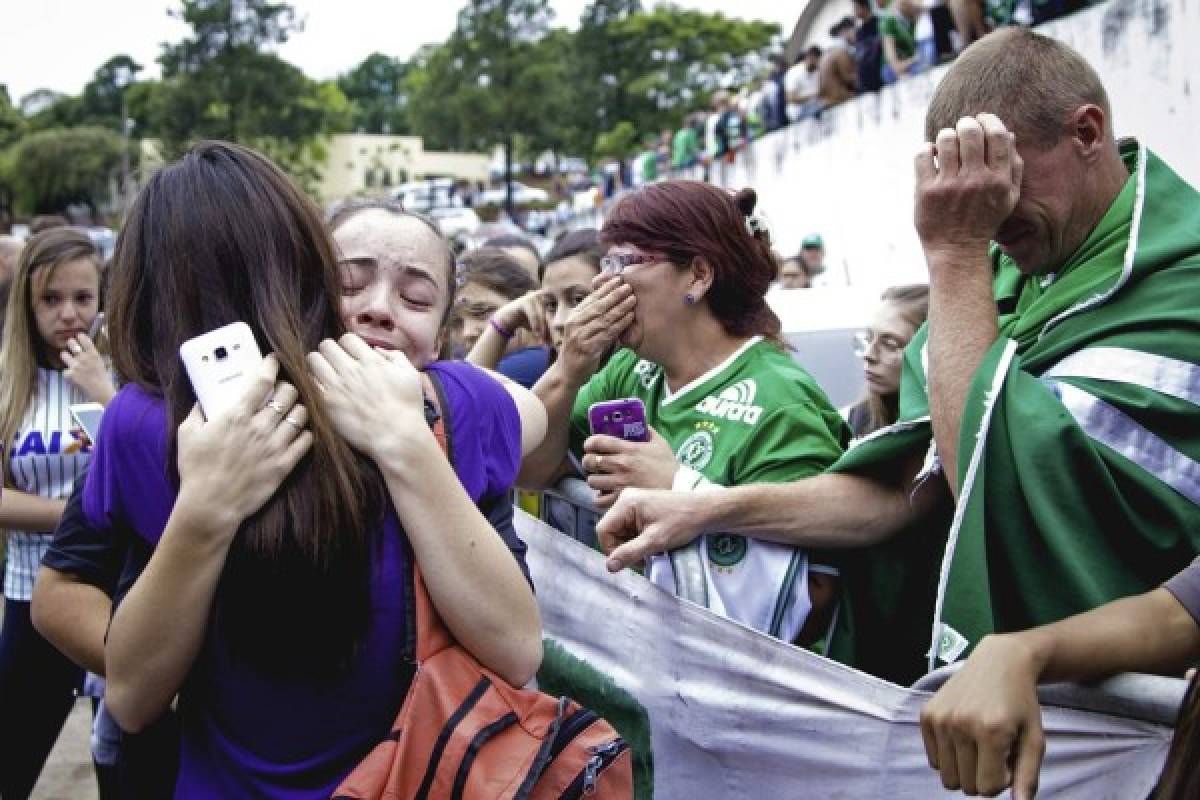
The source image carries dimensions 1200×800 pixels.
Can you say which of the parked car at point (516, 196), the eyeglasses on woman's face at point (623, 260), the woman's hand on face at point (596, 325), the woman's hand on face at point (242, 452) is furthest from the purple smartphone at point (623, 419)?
the parked car at point (516, 196)

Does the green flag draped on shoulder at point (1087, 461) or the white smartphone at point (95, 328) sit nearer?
the green flag draped on shoulder at point (1087, 461)

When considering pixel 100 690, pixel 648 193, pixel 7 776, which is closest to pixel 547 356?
pixel 648 193

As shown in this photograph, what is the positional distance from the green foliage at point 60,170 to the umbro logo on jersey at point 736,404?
67572 mm

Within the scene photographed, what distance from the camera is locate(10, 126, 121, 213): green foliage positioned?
65.4 metres

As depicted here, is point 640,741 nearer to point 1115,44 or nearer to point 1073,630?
point 1073,630

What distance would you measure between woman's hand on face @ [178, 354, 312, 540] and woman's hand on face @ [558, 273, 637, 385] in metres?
1.49

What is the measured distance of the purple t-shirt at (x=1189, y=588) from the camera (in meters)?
1.83

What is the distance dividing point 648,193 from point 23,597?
247 centimetres

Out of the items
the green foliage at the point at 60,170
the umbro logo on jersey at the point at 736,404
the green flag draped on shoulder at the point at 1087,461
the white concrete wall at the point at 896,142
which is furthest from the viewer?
the green foliage at the point at 60,170

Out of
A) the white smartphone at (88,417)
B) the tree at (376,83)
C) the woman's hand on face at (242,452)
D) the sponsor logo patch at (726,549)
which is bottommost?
the sponsor logo patch at (726,549)

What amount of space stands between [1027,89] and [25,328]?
11.4ft

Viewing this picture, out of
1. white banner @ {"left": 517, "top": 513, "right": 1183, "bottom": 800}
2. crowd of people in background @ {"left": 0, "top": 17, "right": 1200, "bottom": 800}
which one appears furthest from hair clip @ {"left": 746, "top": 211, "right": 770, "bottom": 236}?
white banner @ {"left": 517, "top": 513, "right": 1183, "bottom": 800}

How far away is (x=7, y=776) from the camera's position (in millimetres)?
3998

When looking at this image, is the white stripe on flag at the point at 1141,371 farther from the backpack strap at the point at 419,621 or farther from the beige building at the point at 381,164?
the beige building at the point at 381,164
